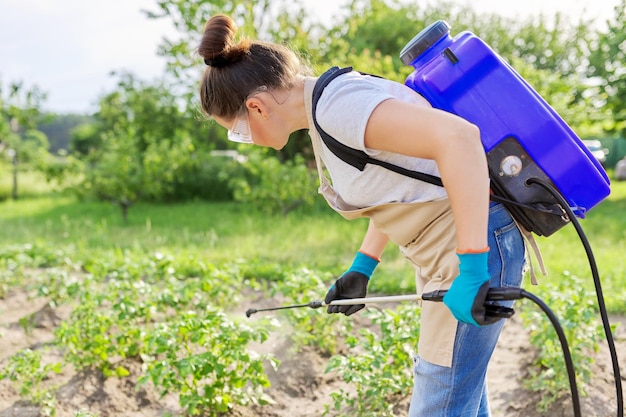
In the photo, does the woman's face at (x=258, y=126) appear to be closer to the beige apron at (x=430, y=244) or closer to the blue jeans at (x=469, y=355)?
the beige apron at (x=430, y=244)

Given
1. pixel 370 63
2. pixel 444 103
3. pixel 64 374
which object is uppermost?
pixel 370 63

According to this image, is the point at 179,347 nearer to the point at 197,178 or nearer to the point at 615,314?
the point at 615,314

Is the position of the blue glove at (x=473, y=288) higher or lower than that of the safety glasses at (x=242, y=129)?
lower

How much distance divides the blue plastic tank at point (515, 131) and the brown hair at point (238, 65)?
0.39 metres

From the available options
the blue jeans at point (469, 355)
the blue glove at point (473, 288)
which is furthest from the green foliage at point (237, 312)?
the blue glove at point (473, 288)

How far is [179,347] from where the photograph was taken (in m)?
2.99

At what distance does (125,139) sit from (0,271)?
4316mm

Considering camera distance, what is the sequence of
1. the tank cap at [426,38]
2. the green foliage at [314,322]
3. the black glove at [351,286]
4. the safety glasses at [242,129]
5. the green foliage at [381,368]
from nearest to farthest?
the tank cap at [426,38] → the safety glasses at [242,129] → the black glove at [351,286] → the green foliage at [381,368] → the green foliage at [314,322]

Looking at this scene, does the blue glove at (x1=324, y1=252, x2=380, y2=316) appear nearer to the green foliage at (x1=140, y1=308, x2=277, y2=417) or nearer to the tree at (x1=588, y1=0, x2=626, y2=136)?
the green foliage at (x1=140, y1=308, x2=277, y2=417)

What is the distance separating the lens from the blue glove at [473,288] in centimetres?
151

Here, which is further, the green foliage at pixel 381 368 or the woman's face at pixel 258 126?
the green foliage at pixel 381 368

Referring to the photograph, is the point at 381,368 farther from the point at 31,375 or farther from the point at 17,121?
the point at 17,121

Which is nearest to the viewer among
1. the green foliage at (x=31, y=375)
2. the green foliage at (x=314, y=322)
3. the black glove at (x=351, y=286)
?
the black glove at (x=351, y=286)

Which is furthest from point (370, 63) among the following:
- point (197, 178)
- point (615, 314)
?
point (615, 314)
